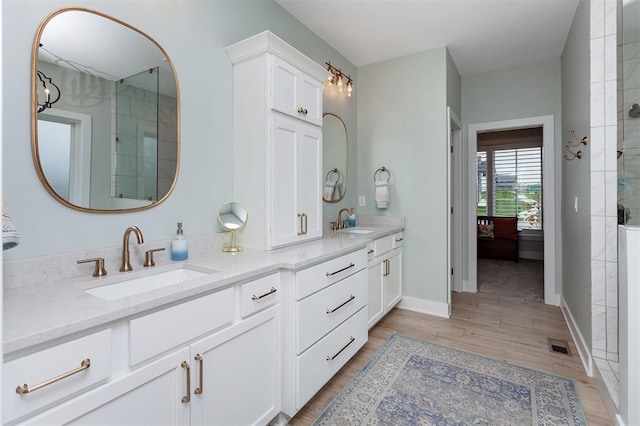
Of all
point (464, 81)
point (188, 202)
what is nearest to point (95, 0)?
point (188, 202)

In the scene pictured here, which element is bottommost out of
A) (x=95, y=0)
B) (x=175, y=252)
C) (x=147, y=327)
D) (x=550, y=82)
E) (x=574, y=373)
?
(x=574, y=373)

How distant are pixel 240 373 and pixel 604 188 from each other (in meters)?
2.38

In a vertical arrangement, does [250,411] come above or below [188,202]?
below

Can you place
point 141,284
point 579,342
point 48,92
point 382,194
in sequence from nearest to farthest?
point 48,92 → point 141,284 → point 579,342 → point 382,194

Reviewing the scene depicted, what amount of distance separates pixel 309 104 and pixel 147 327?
1759 mm

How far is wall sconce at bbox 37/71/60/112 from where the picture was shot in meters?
1.33

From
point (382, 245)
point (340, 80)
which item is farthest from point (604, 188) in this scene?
point (340, 80)

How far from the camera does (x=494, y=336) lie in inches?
108

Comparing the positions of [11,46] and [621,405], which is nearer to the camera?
[11,46]

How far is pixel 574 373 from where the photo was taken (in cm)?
217

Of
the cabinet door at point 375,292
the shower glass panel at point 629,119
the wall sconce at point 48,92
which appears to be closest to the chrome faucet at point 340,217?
the cabinet door at point 375,292

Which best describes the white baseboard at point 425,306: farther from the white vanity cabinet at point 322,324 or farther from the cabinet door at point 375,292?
Result: the white vanity cabinet at point 322,324

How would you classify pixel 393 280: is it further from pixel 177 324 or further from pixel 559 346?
pixel 177 324

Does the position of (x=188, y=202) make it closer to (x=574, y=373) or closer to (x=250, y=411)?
(x=250, y=411)
